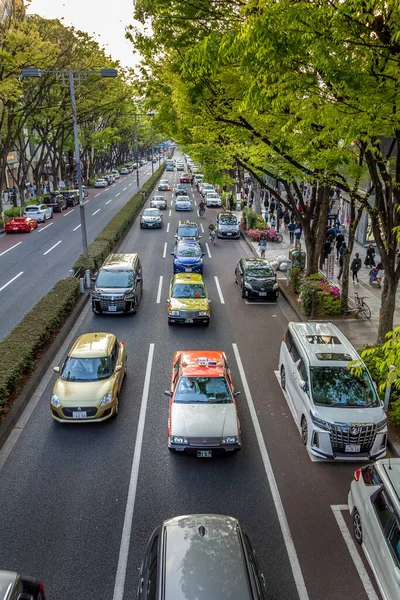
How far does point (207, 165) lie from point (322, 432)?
1901 cm

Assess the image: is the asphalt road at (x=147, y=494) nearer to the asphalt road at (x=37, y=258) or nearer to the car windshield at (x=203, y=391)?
the car windshield at (x=203, y=391)

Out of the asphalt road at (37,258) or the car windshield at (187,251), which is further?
the car windshield at (187,251)

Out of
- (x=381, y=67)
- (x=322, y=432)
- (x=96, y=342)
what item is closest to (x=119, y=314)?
(x=96, y=342)

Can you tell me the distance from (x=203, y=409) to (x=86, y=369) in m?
3.44

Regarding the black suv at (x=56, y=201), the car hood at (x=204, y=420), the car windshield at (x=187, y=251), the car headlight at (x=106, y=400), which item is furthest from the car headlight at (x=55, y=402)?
the black suv at (x=56, y=201)

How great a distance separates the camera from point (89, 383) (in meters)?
11.6

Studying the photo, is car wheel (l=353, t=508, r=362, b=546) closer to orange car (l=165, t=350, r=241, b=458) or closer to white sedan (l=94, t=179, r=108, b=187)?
orange car (l=165, t=350, r=241, b=458)

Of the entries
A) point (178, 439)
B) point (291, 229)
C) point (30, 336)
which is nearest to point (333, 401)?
point (178, 439)

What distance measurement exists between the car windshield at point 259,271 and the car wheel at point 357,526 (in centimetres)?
1410

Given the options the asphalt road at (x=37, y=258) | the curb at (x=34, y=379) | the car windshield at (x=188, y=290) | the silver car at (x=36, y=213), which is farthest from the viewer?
the silver car at (x=36, y=213)

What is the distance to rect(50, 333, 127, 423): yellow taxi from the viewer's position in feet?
36.2

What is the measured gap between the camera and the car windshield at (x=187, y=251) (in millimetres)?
24750

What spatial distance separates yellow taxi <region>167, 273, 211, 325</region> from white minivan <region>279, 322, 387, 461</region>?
571 centimetres

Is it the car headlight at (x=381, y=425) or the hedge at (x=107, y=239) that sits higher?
the hedge at (x=107, y=239)
